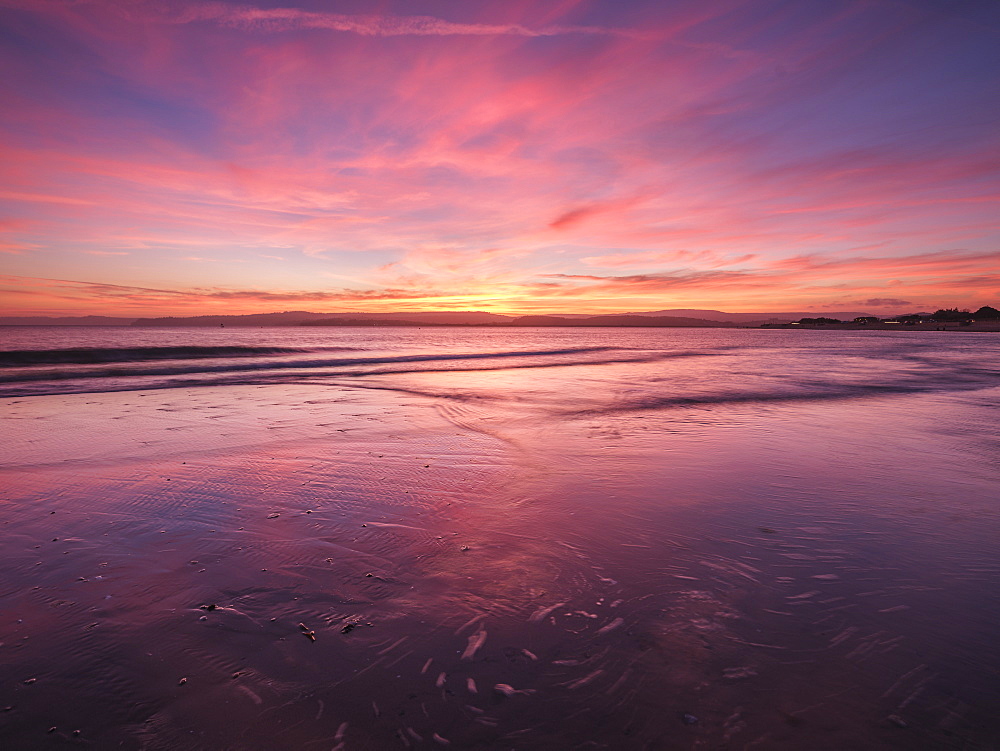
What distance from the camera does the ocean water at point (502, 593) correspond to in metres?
2.54

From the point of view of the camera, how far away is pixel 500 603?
3.57m

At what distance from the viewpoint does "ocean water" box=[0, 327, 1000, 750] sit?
254cm

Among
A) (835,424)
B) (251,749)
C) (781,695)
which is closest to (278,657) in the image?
(251,749)

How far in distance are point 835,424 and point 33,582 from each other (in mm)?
13052

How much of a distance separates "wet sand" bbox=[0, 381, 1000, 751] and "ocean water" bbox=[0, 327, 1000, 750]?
0.02 meters

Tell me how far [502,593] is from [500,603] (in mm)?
133

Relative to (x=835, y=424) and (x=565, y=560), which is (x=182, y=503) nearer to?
(x=565, y=560)

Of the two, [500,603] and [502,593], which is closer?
[500,603]

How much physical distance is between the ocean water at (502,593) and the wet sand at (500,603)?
19 mm

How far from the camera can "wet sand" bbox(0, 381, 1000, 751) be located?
253 centimetres

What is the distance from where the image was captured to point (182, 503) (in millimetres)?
5699

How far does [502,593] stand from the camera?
146 inches

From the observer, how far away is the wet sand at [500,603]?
8.29ft

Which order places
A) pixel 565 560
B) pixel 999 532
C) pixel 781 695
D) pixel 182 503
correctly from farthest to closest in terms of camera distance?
pixel 182 503, pixel 999 532, pixel 565 560, pixel 781 695
